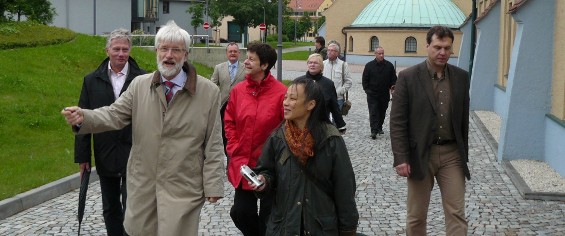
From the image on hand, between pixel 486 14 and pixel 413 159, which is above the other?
pixel 486 14

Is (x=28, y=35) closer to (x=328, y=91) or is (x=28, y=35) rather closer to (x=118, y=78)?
(x=328, y=91)

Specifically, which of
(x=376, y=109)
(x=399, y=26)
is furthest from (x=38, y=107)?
(x=399, y=26)

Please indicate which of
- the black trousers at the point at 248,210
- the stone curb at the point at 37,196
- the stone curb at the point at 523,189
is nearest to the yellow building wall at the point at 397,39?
the stone curb at the point at 523,189

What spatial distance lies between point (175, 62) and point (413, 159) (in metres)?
2.27

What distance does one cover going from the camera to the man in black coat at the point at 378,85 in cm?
1690

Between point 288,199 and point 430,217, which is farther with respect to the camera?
point 430,217

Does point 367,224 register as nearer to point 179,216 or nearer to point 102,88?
point 102,88

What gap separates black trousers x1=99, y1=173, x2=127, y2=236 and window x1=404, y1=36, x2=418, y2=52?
178ft

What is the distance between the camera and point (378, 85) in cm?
1692

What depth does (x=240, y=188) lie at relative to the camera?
21.9 feet

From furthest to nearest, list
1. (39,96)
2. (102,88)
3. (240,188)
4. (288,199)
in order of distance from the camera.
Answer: (39,96), (102,88), (240,188), (288,199)

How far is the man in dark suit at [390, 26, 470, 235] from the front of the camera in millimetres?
6668

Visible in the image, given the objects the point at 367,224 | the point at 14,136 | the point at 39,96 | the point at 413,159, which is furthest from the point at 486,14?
the point at 413,159

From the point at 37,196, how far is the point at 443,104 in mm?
5279
